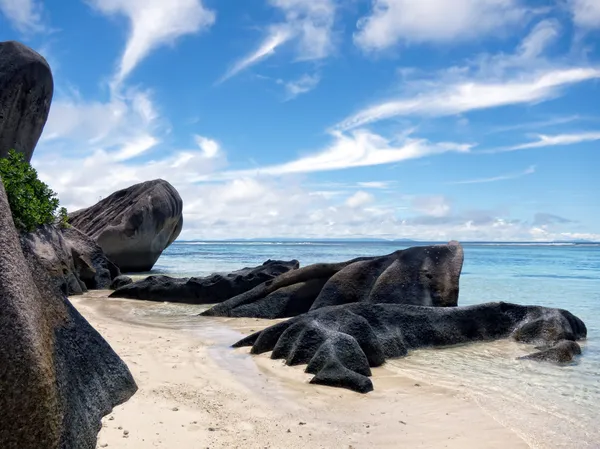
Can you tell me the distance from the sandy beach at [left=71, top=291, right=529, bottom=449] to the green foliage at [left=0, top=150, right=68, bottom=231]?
16.8 ft

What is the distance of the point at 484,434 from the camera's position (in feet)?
16.2

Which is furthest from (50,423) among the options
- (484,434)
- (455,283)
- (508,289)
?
(508,289)

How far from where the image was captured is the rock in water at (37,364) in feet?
9.80

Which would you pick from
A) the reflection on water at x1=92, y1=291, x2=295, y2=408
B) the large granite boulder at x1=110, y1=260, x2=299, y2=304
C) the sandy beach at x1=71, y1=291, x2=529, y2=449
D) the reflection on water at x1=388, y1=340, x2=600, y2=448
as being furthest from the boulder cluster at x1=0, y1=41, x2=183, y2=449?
the large granite boulder at x1=110, y1=260, x2=299, y2=304

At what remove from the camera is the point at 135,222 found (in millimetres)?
23984

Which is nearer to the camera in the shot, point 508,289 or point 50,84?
point 50,84

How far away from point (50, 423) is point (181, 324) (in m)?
8.21

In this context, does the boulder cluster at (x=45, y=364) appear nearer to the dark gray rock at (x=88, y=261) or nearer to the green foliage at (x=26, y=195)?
the green foliage at (x=26, y=195)

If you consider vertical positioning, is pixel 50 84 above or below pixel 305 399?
above

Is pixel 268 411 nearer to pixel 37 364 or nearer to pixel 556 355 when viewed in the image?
pixel 37 364

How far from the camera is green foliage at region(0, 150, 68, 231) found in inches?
454

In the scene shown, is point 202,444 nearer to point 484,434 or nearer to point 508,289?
point 484,434

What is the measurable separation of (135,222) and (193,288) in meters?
9.55

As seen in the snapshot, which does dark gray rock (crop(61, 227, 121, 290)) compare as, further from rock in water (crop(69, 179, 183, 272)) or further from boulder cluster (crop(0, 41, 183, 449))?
boulder cluster (crop(0, 41, 183, 449))
